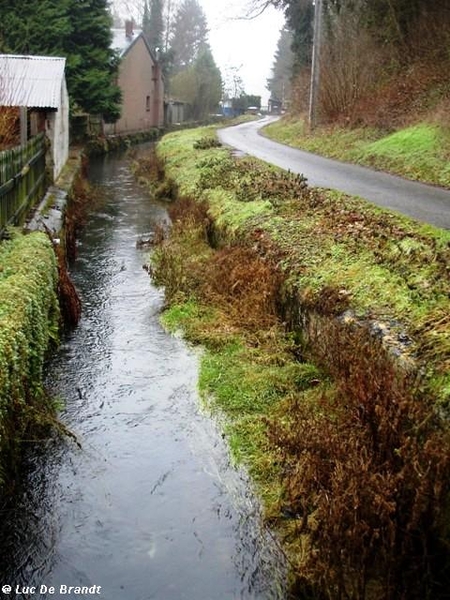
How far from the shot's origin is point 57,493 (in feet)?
17.5

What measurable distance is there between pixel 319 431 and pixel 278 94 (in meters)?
94.8

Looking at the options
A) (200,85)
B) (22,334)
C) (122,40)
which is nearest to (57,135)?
(22,334)

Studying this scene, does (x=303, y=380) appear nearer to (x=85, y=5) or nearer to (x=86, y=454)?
(x=86, y=454)

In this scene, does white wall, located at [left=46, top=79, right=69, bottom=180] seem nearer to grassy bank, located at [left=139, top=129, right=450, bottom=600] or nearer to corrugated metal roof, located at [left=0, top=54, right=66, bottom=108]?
corrugated metal roof, located at [left=0, top=54, right=66, bottom=108]

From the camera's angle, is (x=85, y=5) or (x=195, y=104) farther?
(x=195, y=104)

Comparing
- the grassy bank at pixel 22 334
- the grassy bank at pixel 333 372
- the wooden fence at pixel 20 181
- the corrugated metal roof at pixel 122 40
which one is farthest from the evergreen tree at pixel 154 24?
the grassy bank at pixel 22 334

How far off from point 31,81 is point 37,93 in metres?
0.69

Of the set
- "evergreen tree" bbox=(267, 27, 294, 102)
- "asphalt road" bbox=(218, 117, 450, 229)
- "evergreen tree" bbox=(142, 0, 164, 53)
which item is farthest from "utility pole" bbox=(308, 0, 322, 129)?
"evergreen tree" bbox=(267, 27, 294, 102)

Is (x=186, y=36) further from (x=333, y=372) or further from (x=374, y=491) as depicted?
(x=374, y=491)

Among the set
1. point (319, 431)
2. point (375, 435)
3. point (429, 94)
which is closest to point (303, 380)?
point (319, 431)

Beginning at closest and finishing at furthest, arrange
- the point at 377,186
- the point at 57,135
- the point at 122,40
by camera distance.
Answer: the point at 377,186 < the point at 57,135 < the point at 122,40

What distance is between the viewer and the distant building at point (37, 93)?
16.9 metres

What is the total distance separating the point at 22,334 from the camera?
18.4 feet

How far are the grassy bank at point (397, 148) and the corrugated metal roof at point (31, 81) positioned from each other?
8680 mm
